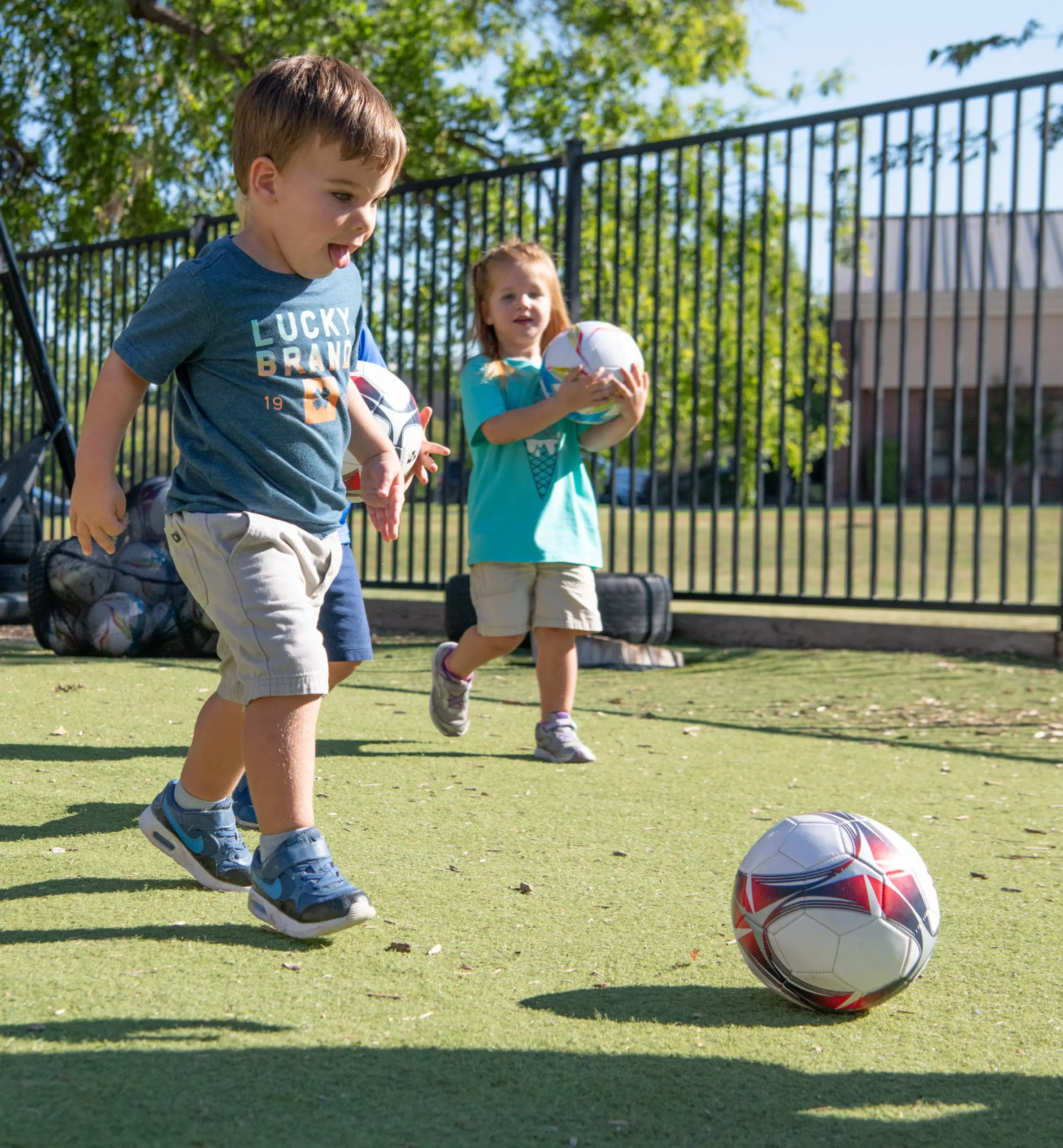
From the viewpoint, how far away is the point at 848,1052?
187 cm

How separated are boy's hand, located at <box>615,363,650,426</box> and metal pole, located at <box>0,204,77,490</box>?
3962 millimetres

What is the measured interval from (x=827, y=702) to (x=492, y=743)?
1833 mm

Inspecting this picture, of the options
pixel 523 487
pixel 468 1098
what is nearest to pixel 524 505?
pixel 523 487

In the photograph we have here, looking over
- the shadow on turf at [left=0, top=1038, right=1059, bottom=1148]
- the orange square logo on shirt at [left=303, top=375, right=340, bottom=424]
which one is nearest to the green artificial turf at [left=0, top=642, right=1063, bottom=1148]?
the shadow on turf at [left=0, top=1038, right=1059, bottom=1148]

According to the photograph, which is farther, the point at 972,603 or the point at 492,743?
the point at 972,603

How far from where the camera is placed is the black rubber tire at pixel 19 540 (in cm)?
764

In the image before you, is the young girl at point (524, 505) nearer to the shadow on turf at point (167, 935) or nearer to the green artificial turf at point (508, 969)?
the green artificial turf at point (508, 969)

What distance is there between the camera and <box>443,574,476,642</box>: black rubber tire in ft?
22.0

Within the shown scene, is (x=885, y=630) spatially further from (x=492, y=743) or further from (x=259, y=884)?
(x=259, y=884)

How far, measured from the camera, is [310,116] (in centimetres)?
229

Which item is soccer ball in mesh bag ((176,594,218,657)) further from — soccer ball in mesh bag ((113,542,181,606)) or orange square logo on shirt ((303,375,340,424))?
orange square logo on shirt ((303,375,340,424))

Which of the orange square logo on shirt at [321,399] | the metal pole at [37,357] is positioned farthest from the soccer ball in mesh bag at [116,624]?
the orange square logo on shirt at [321,399]

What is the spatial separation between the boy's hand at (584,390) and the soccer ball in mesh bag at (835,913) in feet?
6.85

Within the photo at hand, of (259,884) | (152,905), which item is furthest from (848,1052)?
(152,905)
